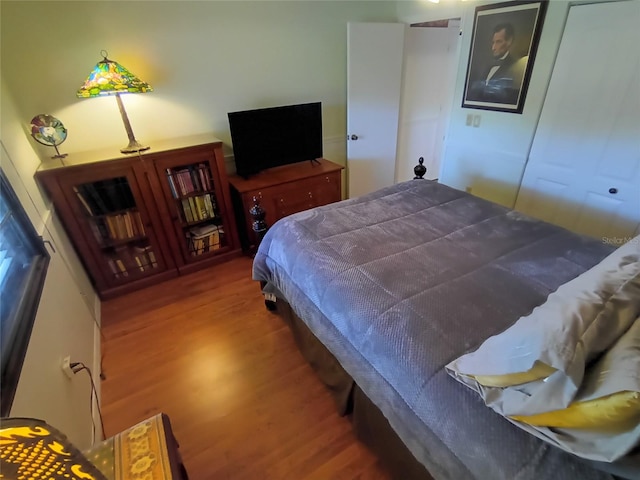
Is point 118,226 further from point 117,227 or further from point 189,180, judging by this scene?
point 189,180

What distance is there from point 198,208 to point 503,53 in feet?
9.04

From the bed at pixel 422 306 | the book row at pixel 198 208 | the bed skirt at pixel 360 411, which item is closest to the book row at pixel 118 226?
the book row at pixel 198 208

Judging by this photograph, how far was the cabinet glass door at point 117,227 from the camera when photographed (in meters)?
2.27

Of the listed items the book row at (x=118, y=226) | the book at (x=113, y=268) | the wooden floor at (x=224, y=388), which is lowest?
the wooden floor at (x=224, y=388)

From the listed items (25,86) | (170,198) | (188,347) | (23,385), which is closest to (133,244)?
(170,198)

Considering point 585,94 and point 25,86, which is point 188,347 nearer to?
point 25,86

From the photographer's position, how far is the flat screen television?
2721mm

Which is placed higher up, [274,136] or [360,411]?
[274,136]

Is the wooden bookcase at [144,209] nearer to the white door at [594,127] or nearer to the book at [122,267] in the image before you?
the book at [122,267]

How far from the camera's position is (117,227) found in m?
2.44

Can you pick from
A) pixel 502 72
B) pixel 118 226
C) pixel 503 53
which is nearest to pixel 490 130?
pixel 502 72

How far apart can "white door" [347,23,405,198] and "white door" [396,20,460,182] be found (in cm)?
27

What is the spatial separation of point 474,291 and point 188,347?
1.73 m

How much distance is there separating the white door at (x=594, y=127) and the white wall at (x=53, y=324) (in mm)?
3211
